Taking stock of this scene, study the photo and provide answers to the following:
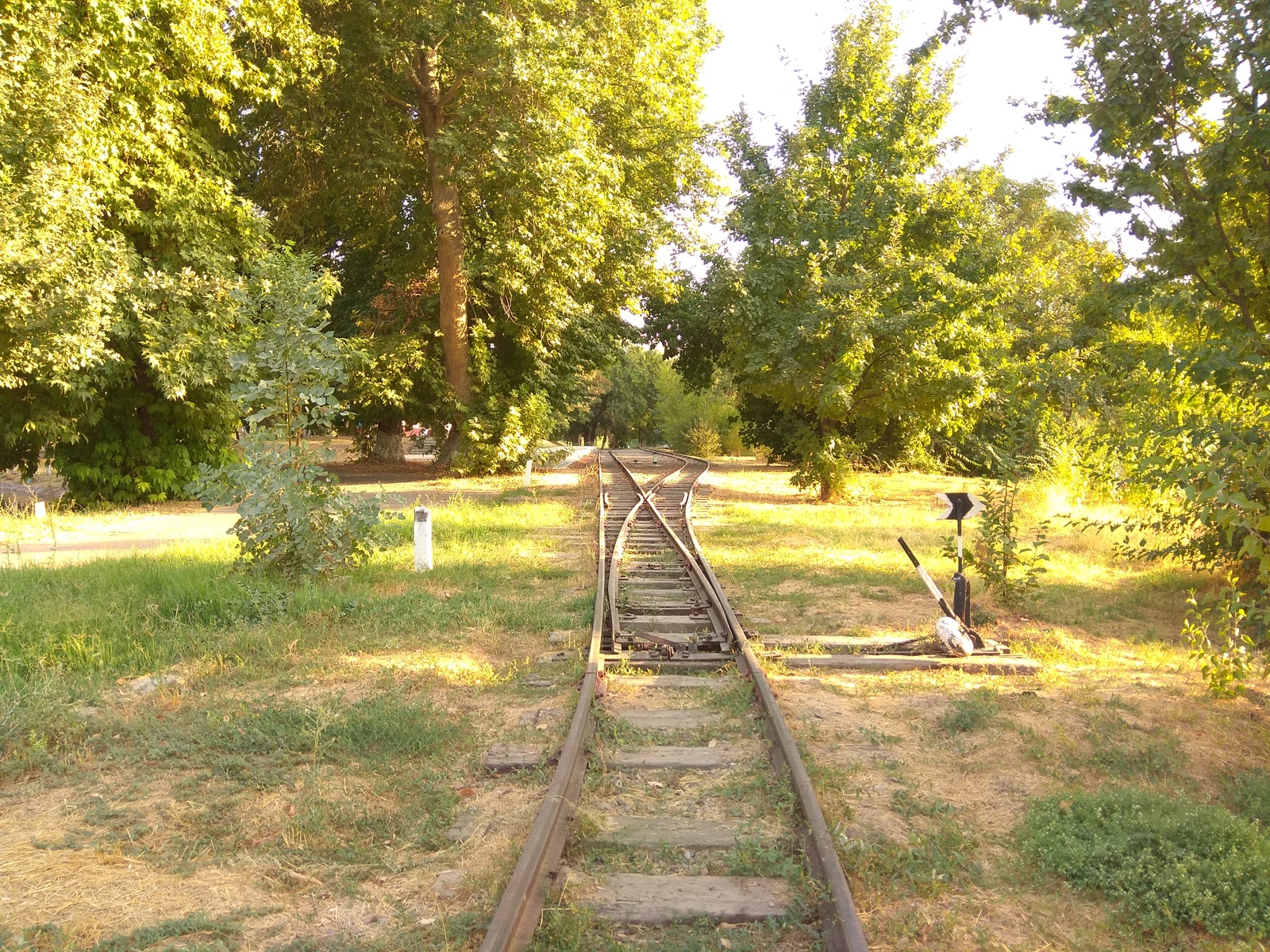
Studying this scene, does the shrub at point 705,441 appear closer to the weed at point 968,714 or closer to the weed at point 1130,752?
the weed at point 968,714

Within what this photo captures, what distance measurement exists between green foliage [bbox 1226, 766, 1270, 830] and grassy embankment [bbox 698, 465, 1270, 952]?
0.02 m

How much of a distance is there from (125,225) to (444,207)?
7346 mm

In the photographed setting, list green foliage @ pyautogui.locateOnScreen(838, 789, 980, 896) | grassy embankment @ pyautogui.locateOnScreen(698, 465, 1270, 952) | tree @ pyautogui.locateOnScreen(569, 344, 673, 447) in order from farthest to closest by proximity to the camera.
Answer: tree @ pyautogui.locateOnScreen(569, 344, 673, 447) → green foliage @ pyautogui.locateOnScreen(838, 789, 980, 896) → grassy embankment @ pyautogui.locateOnScreen(698, 465, 1270, 952)

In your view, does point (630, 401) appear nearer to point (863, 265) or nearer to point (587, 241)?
point (587, 241)

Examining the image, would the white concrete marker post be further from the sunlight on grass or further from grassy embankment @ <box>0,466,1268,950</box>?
the sunlight on grass

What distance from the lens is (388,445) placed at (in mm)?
32344

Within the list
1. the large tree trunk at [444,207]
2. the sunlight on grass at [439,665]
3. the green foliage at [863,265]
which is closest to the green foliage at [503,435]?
the large tree trunk at [444,207]

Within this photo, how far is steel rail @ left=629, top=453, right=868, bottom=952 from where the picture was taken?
3.40 meters

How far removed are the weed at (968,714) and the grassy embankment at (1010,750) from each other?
0.02 meters

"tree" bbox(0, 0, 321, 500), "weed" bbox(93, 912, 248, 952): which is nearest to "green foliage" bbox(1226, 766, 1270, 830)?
"weed" bbox(93, 912, 248, 952)

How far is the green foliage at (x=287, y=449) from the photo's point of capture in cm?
894

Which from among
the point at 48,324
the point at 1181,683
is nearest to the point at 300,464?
the point at 48,324

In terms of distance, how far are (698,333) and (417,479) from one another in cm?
913

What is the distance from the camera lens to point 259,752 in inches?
214
